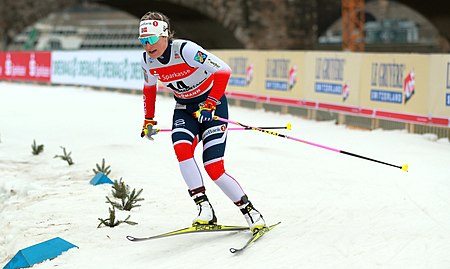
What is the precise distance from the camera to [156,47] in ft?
21.9

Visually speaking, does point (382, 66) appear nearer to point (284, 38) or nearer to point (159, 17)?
point (159, 17)

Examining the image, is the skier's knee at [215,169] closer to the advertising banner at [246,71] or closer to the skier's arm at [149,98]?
the skier's arm at [149,98]

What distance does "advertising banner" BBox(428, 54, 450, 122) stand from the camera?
48.2 feet

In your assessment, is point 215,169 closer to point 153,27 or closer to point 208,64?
point 208,64

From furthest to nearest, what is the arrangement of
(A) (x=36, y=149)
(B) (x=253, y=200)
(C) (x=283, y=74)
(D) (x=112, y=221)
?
(C) (x=283, y=74)
(A) (x=36, y=149)
(B) (x=253, y=200)
(D) (x=112, y=221)

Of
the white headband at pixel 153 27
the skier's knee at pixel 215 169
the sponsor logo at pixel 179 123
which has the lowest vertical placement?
the skier's knee at pixel 215 169

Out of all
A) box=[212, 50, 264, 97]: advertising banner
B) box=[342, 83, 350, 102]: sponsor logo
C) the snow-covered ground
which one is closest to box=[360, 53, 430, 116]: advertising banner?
box=[342, 83, 350, 102]: sponsor logo

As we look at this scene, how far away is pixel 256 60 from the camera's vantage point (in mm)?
22109

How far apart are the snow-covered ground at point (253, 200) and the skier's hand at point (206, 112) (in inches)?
44.4

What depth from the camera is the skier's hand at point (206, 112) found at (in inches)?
258

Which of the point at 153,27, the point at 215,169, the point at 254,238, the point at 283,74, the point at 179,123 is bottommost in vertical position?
the point at 254,238

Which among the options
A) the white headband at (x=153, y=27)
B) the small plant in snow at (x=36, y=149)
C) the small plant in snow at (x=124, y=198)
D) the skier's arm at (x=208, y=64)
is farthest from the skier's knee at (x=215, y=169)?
the small plant in snow at (x=36, y=149)

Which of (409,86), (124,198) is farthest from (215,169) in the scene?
(409,86)

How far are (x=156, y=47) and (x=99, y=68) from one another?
24046 mm
